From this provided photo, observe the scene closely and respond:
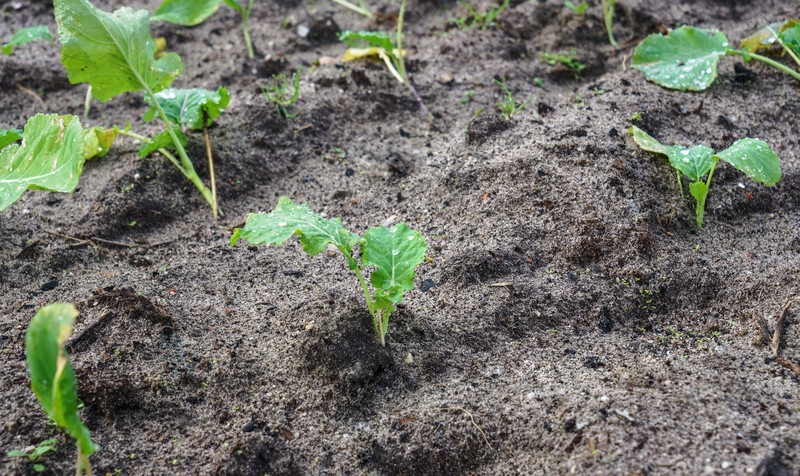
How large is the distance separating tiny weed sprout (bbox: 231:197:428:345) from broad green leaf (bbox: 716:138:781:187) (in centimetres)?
103

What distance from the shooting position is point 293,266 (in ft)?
7.45

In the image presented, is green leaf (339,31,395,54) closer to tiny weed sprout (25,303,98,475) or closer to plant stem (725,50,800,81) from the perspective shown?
plant stem (725,50,800,81)

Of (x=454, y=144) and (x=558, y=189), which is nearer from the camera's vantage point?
(x=558, y=189)

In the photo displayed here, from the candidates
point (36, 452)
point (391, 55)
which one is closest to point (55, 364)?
point (36, 452)

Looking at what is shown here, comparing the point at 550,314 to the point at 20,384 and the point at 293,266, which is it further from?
the point at 20,384

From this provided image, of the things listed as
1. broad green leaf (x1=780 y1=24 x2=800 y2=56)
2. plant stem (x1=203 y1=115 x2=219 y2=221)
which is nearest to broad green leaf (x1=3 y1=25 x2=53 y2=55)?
plant stem (x1=203 y1=115 x2=219 y2=221)

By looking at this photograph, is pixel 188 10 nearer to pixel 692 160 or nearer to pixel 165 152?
pixel 165 152

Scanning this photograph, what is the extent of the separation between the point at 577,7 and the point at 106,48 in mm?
2213

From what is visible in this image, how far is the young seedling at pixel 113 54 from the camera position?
7.23 ft

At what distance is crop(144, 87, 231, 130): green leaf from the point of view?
8.39 ft

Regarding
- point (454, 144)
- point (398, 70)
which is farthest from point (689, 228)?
point (398, 70)

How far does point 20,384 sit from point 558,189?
1694mm

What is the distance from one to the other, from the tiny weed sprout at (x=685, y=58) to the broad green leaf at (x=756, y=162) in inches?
25.6

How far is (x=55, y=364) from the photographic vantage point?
1294 mm
